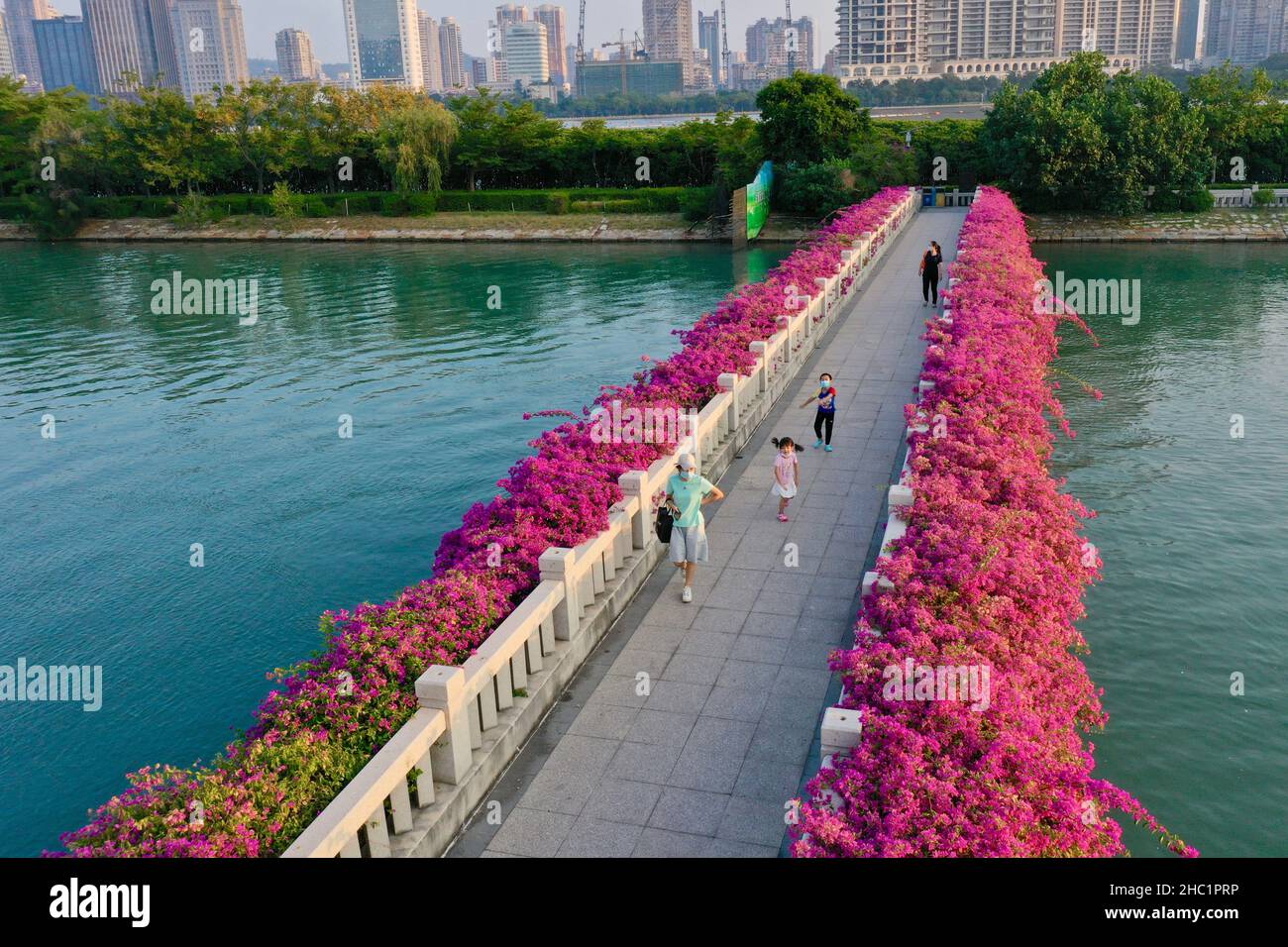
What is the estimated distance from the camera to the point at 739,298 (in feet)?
62.0

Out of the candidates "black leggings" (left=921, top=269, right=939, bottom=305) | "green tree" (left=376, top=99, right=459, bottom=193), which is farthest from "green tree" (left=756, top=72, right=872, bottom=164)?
"black leggings" (left=921, top=269, right=939, bottom=305)

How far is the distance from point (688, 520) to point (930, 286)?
1634 cm

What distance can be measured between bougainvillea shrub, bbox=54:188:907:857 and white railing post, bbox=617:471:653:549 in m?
0.21

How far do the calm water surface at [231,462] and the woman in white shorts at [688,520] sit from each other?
206 inches

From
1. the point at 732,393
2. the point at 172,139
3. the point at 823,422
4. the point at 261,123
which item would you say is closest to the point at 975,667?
the point at 732,393

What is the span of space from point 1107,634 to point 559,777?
295 inches

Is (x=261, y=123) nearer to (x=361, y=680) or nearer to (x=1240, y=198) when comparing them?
(x=1240, y=198)

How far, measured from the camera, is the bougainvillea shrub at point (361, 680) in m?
6.04

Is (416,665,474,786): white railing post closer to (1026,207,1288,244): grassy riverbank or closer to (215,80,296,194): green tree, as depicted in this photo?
(1026,207,1288,244): grassy riverbank

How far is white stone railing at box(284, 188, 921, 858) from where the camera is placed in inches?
A: 261

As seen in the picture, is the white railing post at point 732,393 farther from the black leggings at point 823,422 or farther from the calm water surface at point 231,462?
the calm water surface at point 231,462

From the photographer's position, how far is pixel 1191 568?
13984 millimetres

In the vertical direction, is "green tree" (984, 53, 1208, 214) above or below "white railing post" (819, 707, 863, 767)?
above
